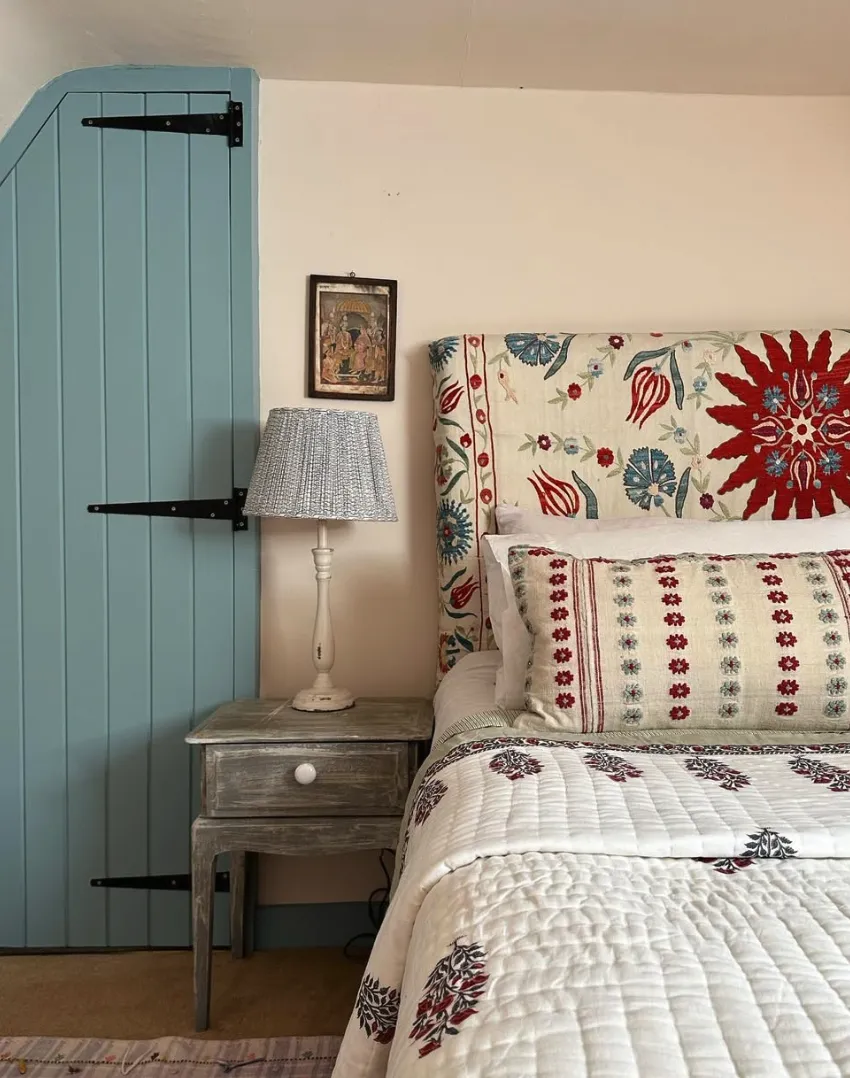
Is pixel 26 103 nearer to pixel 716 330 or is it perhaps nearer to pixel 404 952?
pixel 716 330

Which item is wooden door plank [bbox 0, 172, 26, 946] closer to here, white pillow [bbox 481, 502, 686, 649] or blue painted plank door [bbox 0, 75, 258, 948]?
blue painted plank door [bbox 0, 75, 258, 948]

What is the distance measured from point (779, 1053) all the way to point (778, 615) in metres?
0.94

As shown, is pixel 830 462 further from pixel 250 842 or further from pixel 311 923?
pixel 311 923

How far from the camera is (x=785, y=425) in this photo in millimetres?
1994

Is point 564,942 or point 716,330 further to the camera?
point 716,330

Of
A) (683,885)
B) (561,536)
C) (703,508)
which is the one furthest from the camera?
(703,508)

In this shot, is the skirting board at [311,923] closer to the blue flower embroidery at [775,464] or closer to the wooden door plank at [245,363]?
the wooden door plank at [245,363]

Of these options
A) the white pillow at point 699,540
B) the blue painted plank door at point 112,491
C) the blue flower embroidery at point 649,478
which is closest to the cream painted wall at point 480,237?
the blue painted plank door at point 112,491

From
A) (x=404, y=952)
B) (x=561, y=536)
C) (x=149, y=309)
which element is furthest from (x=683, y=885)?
(x=149, y=309)

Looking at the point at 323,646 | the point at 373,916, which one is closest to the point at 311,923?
the point at 373,916

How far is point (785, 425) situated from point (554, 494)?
0.58 m

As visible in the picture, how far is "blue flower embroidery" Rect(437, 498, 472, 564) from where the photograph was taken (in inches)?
78.0

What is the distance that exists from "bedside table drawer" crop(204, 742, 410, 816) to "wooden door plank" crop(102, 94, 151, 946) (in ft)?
1.42

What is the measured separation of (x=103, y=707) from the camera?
2035 millimetres
